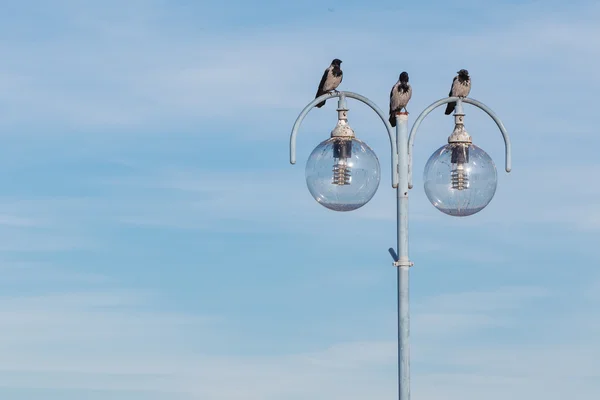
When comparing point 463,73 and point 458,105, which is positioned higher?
point 463,73

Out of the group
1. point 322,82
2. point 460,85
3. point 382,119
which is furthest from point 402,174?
point 322,82

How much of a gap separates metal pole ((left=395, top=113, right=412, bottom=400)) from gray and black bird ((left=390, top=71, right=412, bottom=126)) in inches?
35.7

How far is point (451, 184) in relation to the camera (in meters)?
10.7

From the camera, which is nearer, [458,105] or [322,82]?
[458,105]

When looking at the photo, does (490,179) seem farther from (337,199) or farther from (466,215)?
(337,199)

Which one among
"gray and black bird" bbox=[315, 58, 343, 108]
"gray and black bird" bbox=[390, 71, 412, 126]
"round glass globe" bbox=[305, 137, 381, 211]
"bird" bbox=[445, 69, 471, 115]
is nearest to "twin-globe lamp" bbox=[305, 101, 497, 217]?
"round glass globe" bbox=[305, 137, 381, 211]

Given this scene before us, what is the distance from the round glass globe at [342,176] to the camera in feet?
34.2

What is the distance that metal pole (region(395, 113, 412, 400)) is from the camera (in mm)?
10102

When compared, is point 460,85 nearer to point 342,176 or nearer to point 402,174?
point 402,174

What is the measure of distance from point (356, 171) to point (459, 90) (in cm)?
234

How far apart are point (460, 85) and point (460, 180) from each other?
1909 mm

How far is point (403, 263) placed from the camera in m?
10.3

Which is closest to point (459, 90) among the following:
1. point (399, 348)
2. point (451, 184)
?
point (451, 184)

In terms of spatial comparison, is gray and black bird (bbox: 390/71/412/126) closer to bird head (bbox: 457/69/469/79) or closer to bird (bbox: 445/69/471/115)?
bird (bbox: 445/69/471/115)
